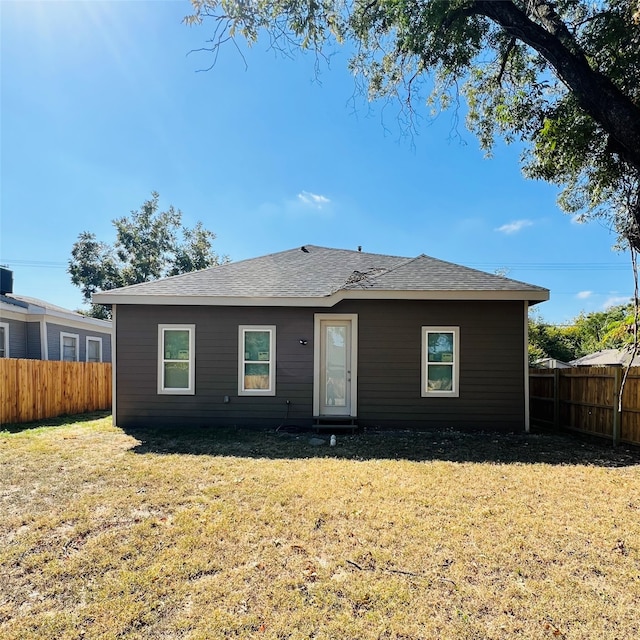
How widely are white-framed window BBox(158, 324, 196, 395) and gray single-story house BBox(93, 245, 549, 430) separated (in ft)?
0.07

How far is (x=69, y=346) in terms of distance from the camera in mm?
14367

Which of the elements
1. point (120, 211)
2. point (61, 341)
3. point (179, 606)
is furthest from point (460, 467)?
point (120, 211)

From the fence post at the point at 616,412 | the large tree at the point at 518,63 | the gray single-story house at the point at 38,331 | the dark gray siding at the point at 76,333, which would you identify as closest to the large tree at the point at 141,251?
the dark gray siding at the point at 76,333

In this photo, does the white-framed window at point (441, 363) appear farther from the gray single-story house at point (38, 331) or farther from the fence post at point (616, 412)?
the gray single-story house at point (38, 331)

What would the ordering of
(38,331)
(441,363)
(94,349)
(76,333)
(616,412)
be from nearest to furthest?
1. (616,412)
2. (441,363)
3. (38,331)
4. (76,333)
5. (94,349)

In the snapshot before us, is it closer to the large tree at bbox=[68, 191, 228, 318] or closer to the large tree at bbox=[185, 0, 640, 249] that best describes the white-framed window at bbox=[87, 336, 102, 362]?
the large tree at bbox=[68, 191, 228, 318]

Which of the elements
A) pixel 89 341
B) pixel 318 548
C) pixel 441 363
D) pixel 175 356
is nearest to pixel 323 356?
pixel 441 363

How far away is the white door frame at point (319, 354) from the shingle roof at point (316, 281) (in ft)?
1.62

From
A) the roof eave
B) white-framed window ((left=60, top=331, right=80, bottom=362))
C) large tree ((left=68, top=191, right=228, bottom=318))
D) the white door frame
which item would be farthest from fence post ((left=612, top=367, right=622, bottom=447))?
large tree ((left=68, top=191, right=228, bottom=318))

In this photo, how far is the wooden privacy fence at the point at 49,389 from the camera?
29.3 feet

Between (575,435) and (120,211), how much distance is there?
1071 inches

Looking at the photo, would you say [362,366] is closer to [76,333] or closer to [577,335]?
[76,333]

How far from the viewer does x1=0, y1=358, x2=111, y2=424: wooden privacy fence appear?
8938 mm

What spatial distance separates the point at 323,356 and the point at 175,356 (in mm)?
3141
